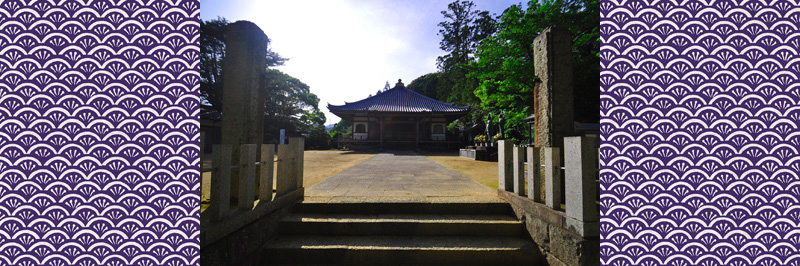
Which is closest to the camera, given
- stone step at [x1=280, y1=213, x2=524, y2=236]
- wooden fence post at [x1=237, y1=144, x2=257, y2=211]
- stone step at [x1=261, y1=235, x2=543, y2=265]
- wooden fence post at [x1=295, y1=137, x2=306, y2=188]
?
wooden fence post at [x1=237, y1=144, x2=257, y2=211]

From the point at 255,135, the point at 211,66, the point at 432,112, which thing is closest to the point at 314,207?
the point at 255,135

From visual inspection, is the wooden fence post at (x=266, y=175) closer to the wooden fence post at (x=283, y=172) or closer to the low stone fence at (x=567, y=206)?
the wooden fence post at (x=283, y=172)

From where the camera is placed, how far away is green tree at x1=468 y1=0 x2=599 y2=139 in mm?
9617

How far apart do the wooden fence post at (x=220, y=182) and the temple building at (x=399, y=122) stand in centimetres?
1507

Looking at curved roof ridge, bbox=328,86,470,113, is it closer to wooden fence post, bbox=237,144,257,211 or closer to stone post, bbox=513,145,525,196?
stone post, bbox=513,145,525,196

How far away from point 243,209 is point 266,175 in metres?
0.37

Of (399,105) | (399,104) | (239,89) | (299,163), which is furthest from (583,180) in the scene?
(399,104)

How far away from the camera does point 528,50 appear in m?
9.82

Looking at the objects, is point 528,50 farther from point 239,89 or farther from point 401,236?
point 239,89

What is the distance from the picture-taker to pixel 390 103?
20328 millimetres

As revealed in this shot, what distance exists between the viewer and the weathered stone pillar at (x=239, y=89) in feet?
7.64

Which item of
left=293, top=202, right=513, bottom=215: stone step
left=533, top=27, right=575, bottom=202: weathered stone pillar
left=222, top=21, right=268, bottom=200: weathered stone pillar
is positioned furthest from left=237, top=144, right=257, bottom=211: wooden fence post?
left=533, top=27, right=575, bottom=202: weathered stone pillar

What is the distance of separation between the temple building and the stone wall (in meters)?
14.8

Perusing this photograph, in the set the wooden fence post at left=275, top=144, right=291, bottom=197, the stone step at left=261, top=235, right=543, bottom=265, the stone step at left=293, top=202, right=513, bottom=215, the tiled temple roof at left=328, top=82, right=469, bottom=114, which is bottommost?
the stone step at left=261, top=235, right=543, bottom=265
